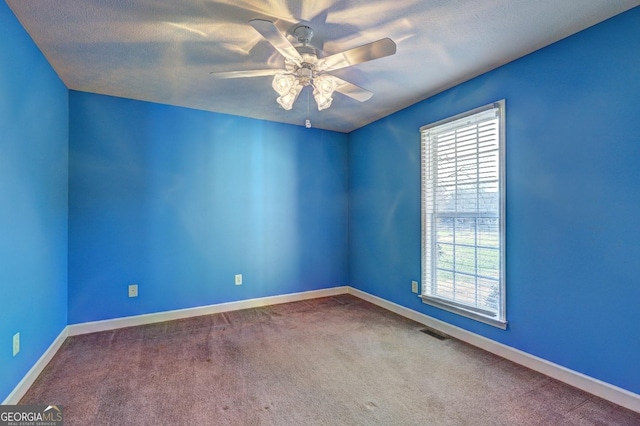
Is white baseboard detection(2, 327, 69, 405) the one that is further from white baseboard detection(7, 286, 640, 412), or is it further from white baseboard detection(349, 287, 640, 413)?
white baseboard detection(349, 287, 640, 413)

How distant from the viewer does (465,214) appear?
281 cm

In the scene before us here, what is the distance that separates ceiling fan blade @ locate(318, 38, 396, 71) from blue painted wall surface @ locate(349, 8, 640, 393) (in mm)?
1369

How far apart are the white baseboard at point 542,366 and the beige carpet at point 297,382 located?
0.06 meters

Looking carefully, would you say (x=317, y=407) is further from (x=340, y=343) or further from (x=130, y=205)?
(x=130, y=205)

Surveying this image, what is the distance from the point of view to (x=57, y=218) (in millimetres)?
2678

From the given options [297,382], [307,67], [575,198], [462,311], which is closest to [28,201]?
[307,67]

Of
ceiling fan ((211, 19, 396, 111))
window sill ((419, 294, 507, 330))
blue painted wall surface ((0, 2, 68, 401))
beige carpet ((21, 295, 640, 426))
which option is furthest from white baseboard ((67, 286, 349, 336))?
ceiling fan ((211, 19, 396, 111))

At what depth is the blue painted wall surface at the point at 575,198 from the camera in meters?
1.85

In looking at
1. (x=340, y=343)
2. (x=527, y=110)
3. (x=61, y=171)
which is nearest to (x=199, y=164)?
(x=61, y=171)

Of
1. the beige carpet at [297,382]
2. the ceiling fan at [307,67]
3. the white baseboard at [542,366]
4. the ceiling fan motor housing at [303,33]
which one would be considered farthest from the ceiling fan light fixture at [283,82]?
→ the white baseboard at [542,366]

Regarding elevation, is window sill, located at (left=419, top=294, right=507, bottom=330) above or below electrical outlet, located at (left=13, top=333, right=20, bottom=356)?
below

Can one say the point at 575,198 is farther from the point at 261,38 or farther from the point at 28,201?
the point at 28,201

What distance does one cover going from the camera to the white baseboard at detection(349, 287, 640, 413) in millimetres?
1847

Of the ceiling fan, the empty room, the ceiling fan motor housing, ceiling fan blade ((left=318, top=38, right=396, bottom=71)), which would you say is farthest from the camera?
the ceiling fan motor housing
